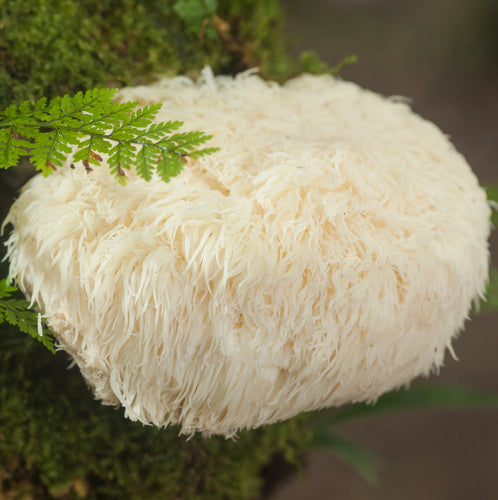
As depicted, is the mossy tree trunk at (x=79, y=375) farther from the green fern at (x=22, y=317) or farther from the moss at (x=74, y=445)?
the green fern at (x=22, y=317)

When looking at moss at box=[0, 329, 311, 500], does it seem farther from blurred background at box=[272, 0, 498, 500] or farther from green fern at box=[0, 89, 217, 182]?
blurred background at box=[272, 0, 498, 500]

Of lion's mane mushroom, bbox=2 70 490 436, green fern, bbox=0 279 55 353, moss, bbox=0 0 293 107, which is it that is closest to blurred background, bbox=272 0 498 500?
moss, bbox=0 0 293 107

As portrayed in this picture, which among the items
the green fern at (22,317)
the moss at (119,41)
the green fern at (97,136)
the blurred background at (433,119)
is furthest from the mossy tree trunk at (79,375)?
the blurred background at (433,119)

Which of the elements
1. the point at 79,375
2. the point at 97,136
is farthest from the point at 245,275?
the point at 79,375

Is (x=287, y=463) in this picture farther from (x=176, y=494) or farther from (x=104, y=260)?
(x=104, y=260)

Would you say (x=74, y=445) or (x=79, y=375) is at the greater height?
(x=79, y=375)

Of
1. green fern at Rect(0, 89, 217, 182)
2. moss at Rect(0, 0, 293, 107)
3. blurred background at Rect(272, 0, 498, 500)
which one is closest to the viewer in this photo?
green fern at Rect(0, 89, 217, 182)

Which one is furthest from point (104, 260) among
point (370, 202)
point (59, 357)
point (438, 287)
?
point (438, 287)

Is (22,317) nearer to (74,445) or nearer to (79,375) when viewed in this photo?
(79,375)
